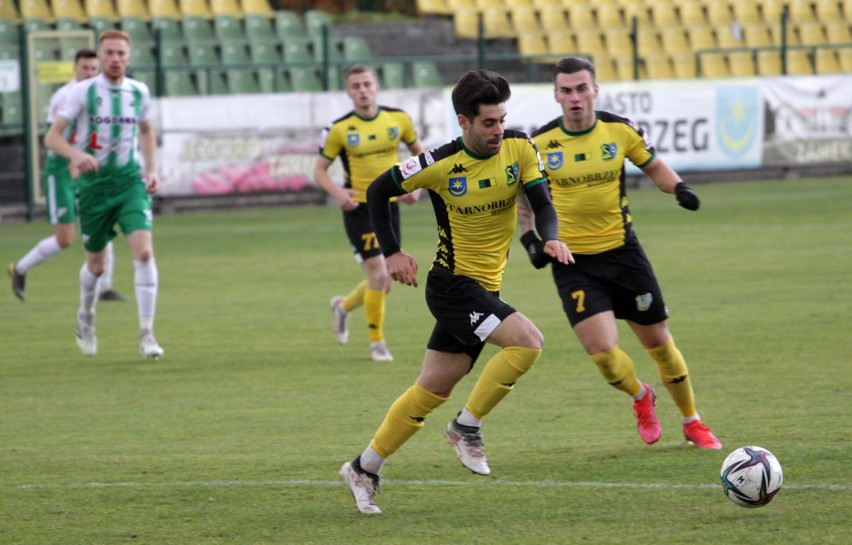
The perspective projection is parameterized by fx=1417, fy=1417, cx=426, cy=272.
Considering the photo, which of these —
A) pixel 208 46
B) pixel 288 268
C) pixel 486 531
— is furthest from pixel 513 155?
pixel 208 46

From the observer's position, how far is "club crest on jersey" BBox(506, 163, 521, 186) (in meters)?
6.04

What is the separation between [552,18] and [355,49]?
4890mm

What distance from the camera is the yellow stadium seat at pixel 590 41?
28.1 metres

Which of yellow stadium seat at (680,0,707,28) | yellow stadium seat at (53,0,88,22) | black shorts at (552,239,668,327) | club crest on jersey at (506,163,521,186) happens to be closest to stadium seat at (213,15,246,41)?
yellow stadium seat at (53,0,88,22)

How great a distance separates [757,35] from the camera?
96.7 ft

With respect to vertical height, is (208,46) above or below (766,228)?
above

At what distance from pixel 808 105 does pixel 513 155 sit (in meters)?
20.3

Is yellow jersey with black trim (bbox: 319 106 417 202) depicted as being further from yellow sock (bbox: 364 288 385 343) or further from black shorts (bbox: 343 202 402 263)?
yellow sock (bbox: 364 288 385 343)

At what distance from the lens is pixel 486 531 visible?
5.58 m

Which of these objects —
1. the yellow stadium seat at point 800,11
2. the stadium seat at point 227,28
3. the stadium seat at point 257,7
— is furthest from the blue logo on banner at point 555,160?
the yellow stadium seat at point 800,11

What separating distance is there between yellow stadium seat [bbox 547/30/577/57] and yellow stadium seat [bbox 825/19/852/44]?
5.78 meters

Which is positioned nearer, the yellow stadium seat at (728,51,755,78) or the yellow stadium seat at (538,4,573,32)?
the yellow stadium seat at (728,51,755,78)

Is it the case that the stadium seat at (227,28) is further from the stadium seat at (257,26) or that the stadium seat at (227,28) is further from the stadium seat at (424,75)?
the stadium seat at (424,75)

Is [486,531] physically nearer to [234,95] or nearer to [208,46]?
[234,95]
